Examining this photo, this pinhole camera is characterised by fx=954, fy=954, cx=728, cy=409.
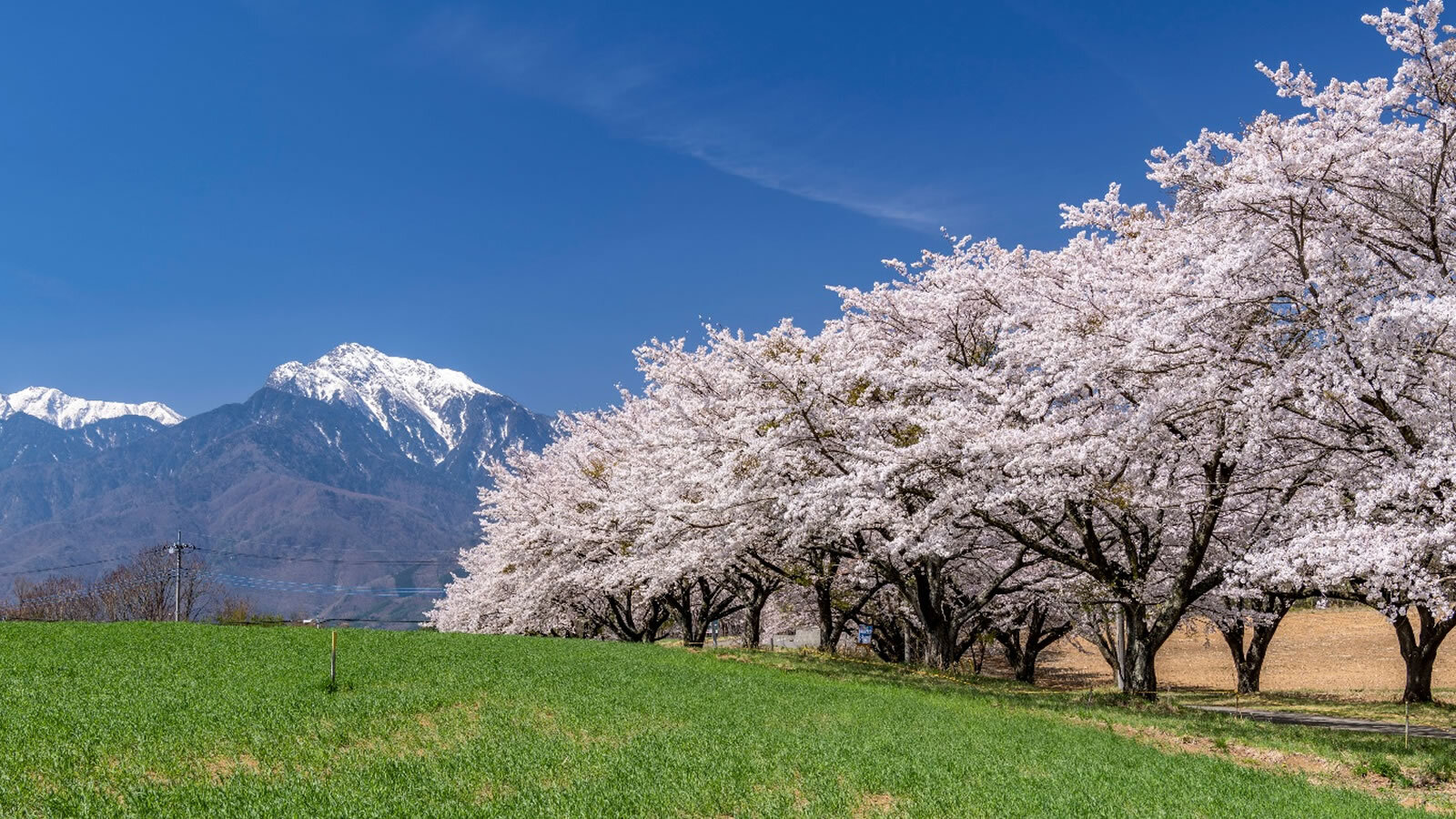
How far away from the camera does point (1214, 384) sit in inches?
646

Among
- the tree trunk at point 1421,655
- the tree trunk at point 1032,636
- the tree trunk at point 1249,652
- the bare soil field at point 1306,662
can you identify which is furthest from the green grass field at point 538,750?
the bare soil field at point 1306,662

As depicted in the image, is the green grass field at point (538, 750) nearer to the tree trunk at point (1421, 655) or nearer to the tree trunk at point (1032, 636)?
the tree trunk at point (1421, 655)

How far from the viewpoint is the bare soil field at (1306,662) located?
44844mm

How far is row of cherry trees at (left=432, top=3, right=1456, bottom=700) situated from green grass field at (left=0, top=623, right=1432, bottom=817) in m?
4.16

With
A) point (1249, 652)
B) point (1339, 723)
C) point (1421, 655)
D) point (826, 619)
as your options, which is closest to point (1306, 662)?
point (1249, 652)

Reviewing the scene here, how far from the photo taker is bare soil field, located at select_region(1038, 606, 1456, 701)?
4484cm

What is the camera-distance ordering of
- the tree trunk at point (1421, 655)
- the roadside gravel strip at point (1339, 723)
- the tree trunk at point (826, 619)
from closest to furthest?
1. the roadside gravel strip at point (1339, 723)
2. the tree trunk at point (1421, 655)
3. the tree trunk at point (826, 619)

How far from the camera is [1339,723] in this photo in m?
24.3

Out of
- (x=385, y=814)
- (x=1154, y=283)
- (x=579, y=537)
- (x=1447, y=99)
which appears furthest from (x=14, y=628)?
(x=1447, y=99)

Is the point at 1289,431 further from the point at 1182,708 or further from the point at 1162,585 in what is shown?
the point at 1162,585

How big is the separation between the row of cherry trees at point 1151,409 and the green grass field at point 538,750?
4163 millimetres

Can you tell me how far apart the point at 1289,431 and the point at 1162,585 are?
13.1 meters

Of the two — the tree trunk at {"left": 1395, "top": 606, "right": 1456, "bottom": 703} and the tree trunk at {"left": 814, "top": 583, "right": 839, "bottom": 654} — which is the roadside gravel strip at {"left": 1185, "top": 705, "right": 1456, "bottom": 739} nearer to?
the tree trunk at {"left": 1395, "top": 606, "right": 1456, "bottom": 703}

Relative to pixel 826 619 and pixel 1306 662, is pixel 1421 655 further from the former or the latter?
pixel 1306 662
